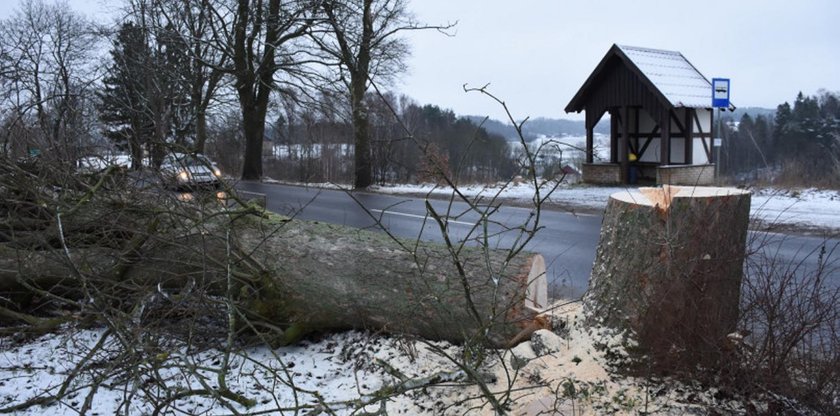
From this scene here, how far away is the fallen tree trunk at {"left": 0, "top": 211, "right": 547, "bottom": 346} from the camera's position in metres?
4.28

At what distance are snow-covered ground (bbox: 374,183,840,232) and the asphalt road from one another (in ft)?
1.66

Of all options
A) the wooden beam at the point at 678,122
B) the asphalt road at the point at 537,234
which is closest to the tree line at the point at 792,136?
the wooden beam at the point at 678,122

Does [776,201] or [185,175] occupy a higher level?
[185,175]

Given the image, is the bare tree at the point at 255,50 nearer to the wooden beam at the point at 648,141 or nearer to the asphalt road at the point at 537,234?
the asphalt road at the point at 537,234

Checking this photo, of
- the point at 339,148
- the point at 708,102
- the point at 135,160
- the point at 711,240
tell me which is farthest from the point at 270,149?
the point at 711,240

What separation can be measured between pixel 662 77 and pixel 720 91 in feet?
13.8

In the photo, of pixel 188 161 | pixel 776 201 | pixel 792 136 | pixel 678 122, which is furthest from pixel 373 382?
pixel 792 136

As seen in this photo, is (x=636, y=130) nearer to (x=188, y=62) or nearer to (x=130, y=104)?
(x=188, y=62)

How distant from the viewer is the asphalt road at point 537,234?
22.0 feet

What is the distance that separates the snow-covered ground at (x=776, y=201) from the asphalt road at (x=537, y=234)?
505 mm

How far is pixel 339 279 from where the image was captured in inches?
182

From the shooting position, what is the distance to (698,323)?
10.4ft

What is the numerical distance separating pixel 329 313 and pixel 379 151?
60.9 feet

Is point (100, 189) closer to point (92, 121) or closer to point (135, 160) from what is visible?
point (135, 160)
